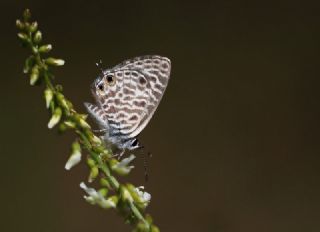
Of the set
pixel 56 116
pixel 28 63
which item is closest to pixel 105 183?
pixel 56 116

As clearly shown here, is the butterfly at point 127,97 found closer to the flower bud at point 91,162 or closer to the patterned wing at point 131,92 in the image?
the patterned wing at point 131,92

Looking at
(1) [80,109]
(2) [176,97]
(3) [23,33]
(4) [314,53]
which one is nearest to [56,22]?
(1) [80,109]

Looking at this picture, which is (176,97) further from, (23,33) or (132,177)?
(23,33)

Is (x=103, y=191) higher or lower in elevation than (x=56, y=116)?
lower

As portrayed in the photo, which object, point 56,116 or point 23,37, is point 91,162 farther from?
point 23,37

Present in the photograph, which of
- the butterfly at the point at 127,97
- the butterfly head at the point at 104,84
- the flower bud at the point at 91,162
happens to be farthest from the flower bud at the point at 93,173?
the butterfly head at the point at 104,84

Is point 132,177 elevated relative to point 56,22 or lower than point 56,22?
lower

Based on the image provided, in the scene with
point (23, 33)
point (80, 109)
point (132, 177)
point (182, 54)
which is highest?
point (23, 33)
